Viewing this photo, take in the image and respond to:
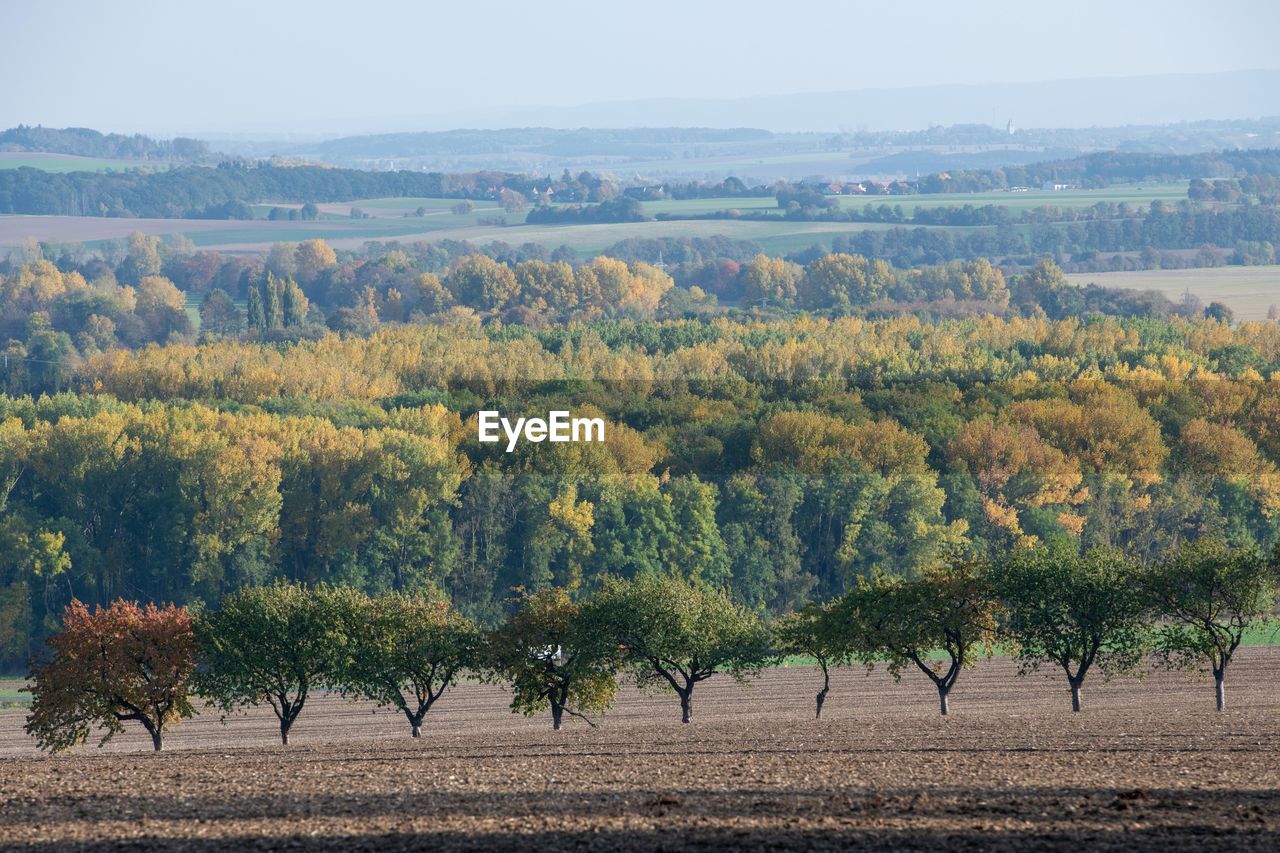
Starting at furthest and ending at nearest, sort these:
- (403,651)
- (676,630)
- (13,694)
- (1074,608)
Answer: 1. (13,694)
2. (676,630)
3. (403,651)
4. (1074,608)

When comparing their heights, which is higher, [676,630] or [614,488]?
[676,630]

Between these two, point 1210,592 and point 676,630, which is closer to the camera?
point 1210,592

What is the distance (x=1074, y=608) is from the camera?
71750 millimetres

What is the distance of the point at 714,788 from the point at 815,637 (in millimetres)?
28554

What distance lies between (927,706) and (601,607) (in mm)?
14439

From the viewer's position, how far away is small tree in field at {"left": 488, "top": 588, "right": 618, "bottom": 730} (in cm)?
7156

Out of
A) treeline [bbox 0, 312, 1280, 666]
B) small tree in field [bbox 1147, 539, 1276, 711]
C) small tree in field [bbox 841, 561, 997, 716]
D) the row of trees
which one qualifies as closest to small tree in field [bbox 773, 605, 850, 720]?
the row of trees

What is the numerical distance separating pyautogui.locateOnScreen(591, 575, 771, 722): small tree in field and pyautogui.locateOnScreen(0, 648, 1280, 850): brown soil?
2.92 metres

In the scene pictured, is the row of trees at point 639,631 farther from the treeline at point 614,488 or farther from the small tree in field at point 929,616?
the treeline at point 614,488

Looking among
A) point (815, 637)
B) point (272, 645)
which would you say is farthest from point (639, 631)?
point (272, 645)

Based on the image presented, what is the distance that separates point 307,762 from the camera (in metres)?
55.7

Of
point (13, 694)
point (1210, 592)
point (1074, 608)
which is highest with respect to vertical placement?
point (1210, 592)

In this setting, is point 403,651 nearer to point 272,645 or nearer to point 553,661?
point 272,645

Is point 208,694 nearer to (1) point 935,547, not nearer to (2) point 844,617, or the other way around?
(2) point 844,617
